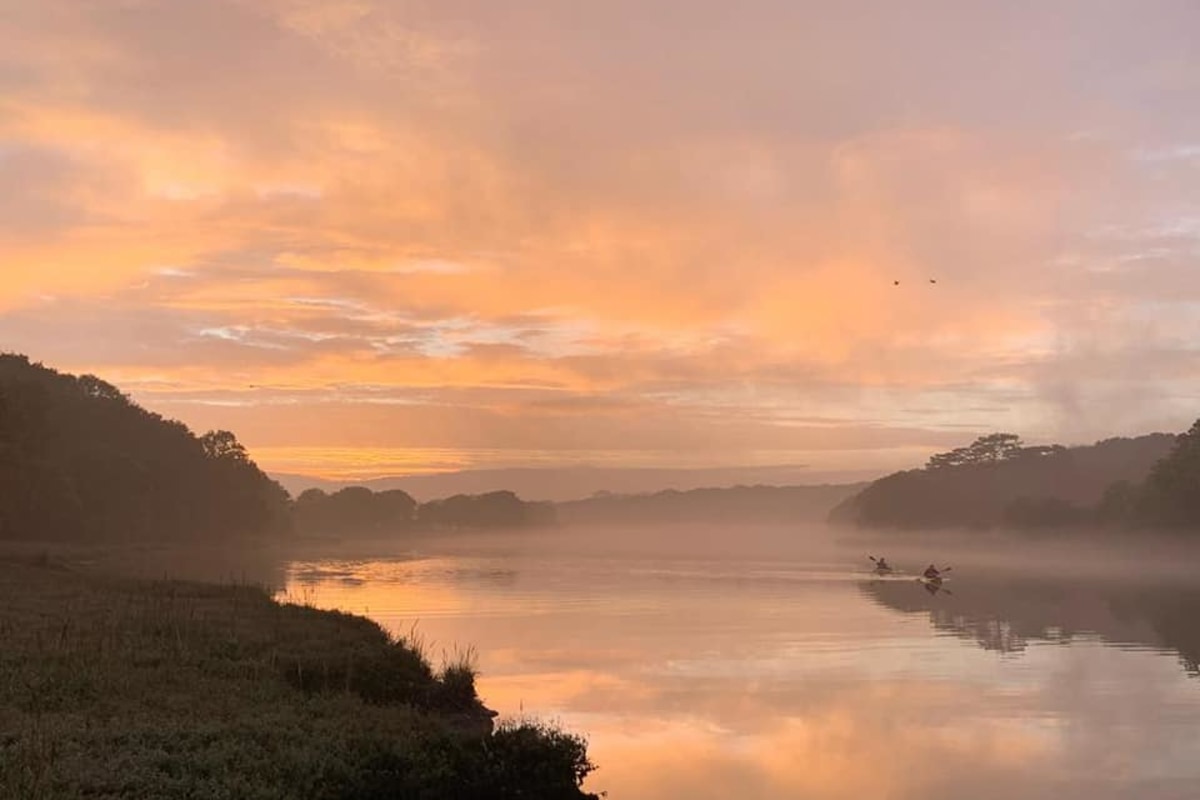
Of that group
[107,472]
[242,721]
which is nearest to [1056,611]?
[242,721]

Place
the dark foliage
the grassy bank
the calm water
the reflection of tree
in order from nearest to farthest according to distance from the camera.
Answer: the grassy bank, the calm water, the reflection of tree, the dark foliage

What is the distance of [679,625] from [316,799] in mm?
33036

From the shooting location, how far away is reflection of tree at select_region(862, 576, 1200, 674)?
4206cm

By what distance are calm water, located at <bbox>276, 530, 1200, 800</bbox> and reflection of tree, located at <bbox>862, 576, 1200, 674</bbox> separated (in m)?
0.26

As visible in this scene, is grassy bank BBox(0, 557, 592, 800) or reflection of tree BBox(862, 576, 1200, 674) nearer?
grassy bank BBox(0, 557, 592, 800)

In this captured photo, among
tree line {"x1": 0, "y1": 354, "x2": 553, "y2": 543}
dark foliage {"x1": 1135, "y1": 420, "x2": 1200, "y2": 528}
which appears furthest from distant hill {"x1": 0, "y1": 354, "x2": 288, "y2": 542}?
dark foliage {"x1": 1135, "y1": 420, "x2": 1200, "y2": 528}

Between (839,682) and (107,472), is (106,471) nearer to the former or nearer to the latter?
(107,472)

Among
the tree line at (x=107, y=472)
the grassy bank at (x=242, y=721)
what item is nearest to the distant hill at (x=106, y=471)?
the tree line at (x=107, y=472)

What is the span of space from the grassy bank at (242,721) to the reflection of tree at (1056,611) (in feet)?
84.8

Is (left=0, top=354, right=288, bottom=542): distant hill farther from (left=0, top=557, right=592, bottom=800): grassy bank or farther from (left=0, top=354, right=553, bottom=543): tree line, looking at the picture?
(left=0, top=557, right=592, bottom=800): grassy bank

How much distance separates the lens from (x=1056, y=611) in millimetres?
54281

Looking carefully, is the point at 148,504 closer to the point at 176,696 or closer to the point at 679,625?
the point at 679,625

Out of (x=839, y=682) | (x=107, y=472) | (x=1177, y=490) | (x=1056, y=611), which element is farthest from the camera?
(x=1177, y=490)

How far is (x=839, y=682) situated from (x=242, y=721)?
64.4 feet
